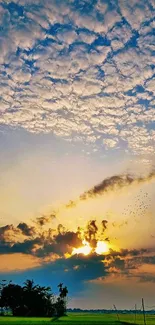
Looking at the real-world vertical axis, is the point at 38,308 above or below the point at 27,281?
below

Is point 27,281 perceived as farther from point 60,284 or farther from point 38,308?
point 60,284

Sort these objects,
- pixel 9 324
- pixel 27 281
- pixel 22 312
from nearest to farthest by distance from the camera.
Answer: pixel 9 324 → pixel 22 312 → pixel 27 281

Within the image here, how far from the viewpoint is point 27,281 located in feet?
301

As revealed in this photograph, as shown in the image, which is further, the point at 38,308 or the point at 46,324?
the point at 38,308

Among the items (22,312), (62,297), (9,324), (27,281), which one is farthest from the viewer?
(62,297)

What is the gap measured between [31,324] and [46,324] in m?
1.98

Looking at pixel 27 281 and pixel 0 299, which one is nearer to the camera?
pixel 0 299

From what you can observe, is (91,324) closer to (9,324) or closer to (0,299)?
(9,324)

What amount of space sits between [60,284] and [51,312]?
1927 inches

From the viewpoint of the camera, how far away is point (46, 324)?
4269cm

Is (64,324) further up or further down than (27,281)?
further down

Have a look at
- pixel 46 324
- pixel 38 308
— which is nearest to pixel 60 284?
pixel 38 308

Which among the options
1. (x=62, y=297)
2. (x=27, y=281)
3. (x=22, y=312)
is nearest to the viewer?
(x=22, y=312)

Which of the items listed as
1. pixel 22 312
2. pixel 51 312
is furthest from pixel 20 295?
pixel 51 312
